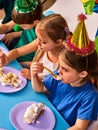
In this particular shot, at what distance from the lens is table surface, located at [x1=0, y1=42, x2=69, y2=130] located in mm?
1092

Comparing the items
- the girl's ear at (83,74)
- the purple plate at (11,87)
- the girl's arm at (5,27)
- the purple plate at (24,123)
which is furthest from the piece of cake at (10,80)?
the girl's arm at (5,27)

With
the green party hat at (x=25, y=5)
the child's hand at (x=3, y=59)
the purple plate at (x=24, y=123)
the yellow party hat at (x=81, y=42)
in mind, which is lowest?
the purple plate at (x=24, y=123)

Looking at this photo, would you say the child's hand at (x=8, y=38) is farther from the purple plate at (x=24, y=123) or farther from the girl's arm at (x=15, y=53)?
the purple plate at (x=24, y=123)

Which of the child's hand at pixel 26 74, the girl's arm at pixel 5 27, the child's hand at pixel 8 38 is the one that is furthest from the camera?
the child's hand at pixel 8 38

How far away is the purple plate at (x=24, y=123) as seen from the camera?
1.09 m

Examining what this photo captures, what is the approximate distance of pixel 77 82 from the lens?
3.90ft

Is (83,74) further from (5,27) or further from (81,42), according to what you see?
(5,27)

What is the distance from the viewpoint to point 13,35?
1900 mm

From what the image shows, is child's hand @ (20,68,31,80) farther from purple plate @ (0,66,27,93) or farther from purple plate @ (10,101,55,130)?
purple plate @ (10,101,55,130)

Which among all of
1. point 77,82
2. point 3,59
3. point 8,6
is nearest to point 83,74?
point 77,82

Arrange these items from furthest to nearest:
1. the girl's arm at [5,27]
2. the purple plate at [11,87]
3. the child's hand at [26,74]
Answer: the girl's arm at [5,27] < the child's hand at [26,74] < the purple plate at [11,87]

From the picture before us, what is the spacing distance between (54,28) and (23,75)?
0.89 ft

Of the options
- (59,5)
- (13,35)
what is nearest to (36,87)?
(13,35)

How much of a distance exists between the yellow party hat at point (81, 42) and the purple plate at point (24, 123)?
0.93ft
